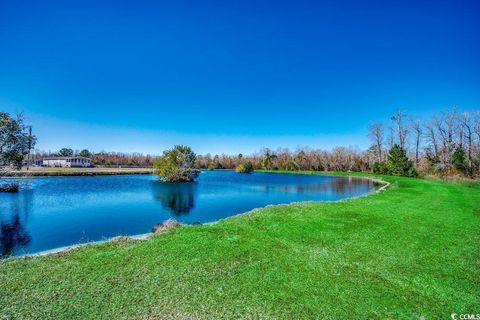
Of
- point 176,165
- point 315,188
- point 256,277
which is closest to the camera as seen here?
point 256,277

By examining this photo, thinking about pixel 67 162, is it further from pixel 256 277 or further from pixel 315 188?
pixel 256 277

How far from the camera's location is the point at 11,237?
12.0 m

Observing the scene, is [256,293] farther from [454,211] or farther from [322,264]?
[454,211]

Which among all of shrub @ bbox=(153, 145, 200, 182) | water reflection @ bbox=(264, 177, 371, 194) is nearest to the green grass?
water reflection @ bbox=(264, 177, 371, 194)

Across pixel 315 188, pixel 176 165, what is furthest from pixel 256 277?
pixel 176 165

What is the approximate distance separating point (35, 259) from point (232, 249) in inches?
195

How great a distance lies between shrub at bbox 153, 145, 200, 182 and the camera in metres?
Result: 41.9

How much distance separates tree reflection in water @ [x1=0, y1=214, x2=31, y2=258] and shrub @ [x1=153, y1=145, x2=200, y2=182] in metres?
27.1

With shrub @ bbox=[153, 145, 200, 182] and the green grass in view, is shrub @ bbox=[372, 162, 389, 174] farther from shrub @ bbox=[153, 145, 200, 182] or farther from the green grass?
the green grass

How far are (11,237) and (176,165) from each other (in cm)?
3039

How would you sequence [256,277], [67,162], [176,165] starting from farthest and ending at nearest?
1. [67,162]
2. [176,165]
3. [256,277]

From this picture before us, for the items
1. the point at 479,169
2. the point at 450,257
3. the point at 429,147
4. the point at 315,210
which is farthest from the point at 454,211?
the point at 429,147

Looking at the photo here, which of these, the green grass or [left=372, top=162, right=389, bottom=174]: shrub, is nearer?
the green grass

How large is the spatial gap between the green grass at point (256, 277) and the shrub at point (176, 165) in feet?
109
